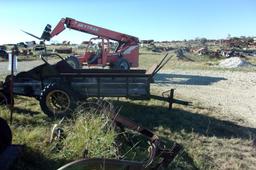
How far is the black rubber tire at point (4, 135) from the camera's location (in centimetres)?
457

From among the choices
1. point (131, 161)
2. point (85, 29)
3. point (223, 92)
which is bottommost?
point (223, 92)

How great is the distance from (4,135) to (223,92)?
1040 cm

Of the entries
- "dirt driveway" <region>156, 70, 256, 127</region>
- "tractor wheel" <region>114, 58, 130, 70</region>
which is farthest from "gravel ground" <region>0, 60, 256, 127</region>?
"tractor wheel" <region>114, 58, 130, 70</region>

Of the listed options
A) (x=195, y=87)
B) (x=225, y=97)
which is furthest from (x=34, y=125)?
(x=195, y=87)

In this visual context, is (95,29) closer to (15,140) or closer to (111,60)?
(111,60)

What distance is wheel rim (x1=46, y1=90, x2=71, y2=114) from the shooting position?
26.5 ft

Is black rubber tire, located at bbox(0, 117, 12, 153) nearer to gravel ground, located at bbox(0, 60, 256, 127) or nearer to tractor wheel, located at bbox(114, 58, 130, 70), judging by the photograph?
gravel ground, located at bbox(0, 60, 256, 127)

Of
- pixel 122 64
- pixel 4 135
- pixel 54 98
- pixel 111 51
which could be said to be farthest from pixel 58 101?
pixel 111 51

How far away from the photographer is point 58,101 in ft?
26.9

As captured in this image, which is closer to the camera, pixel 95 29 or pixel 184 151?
pixel 184 151

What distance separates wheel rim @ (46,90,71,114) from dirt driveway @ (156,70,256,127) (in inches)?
161

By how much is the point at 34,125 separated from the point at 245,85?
431 inches

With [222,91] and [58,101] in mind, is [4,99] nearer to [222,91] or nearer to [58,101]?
[58,101]

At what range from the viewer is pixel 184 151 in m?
6.35
